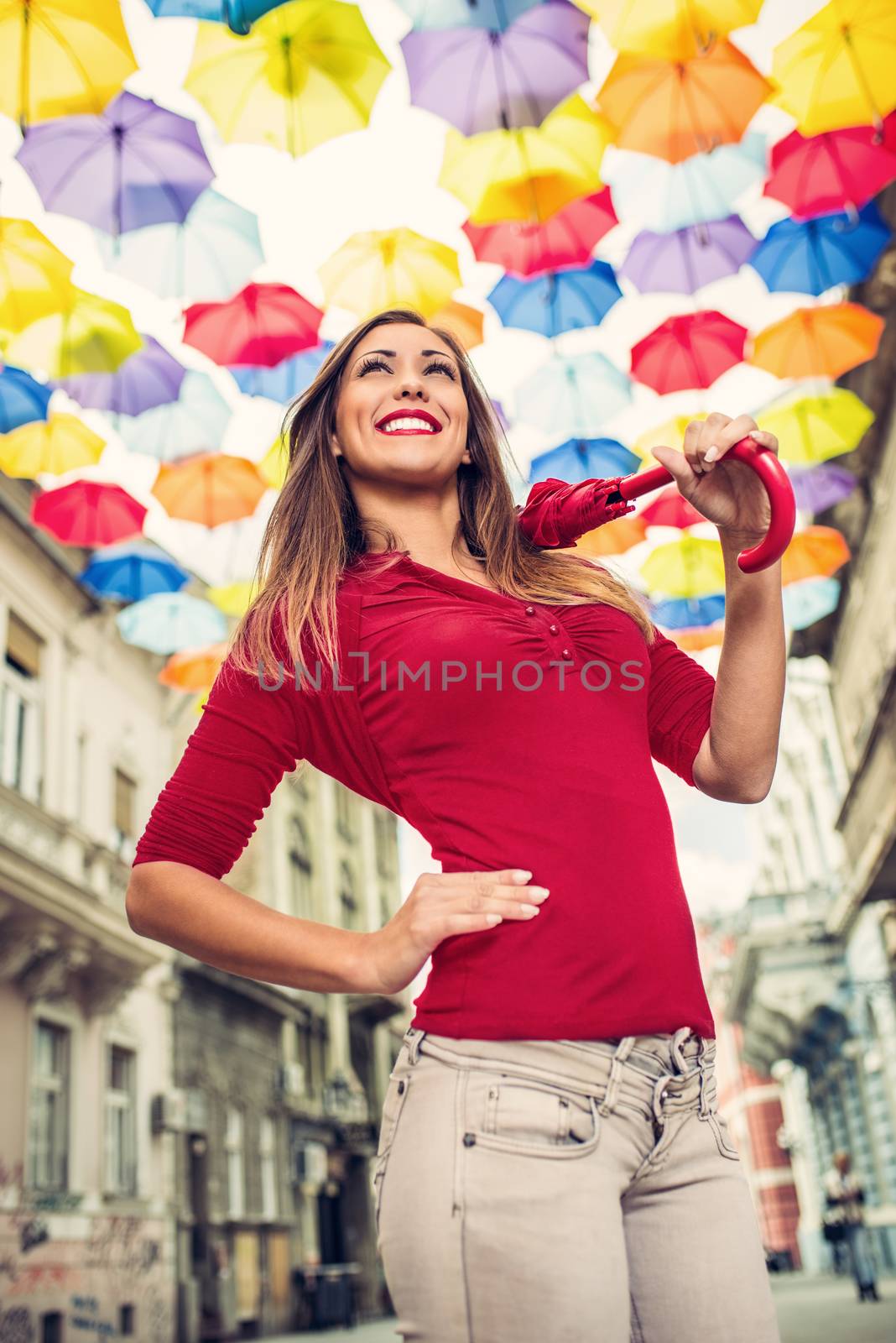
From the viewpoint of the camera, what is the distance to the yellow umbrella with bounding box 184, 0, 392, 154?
20.1 feet

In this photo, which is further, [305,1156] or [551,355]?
[305,1156]

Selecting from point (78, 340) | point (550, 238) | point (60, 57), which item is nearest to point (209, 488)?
point (78, 340)

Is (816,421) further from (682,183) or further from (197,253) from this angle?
(197,253)

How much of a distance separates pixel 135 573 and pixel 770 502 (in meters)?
9.52

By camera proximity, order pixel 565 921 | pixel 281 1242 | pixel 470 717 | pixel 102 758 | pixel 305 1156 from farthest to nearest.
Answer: pixel 305 1156 → pixel 281 1242 → pixel 102 758 → pixel 470 717 → pixel 565 921

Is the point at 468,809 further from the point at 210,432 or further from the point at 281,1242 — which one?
the point at 281,1242

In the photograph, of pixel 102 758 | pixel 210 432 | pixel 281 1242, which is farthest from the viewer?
pixel 281 1242

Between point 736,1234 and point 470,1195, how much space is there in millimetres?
345

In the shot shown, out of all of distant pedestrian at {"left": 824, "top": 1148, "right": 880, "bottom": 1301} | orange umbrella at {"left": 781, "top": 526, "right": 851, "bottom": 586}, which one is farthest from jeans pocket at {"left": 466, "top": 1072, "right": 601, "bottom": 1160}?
distant pedestrian at {"left": 824, "top": 1148, "right": 880, "bottom": 1301}

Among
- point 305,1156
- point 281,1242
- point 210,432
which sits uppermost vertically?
point 210,432

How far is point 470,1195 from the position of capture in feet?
4.10

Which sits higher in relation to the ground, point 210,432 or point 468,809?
point 210,432

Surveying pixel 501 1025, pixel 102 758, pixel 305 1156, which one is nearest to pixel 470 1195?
pixel 501 1025

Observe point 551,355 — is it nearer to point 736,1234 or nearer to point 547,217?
point 547,217
